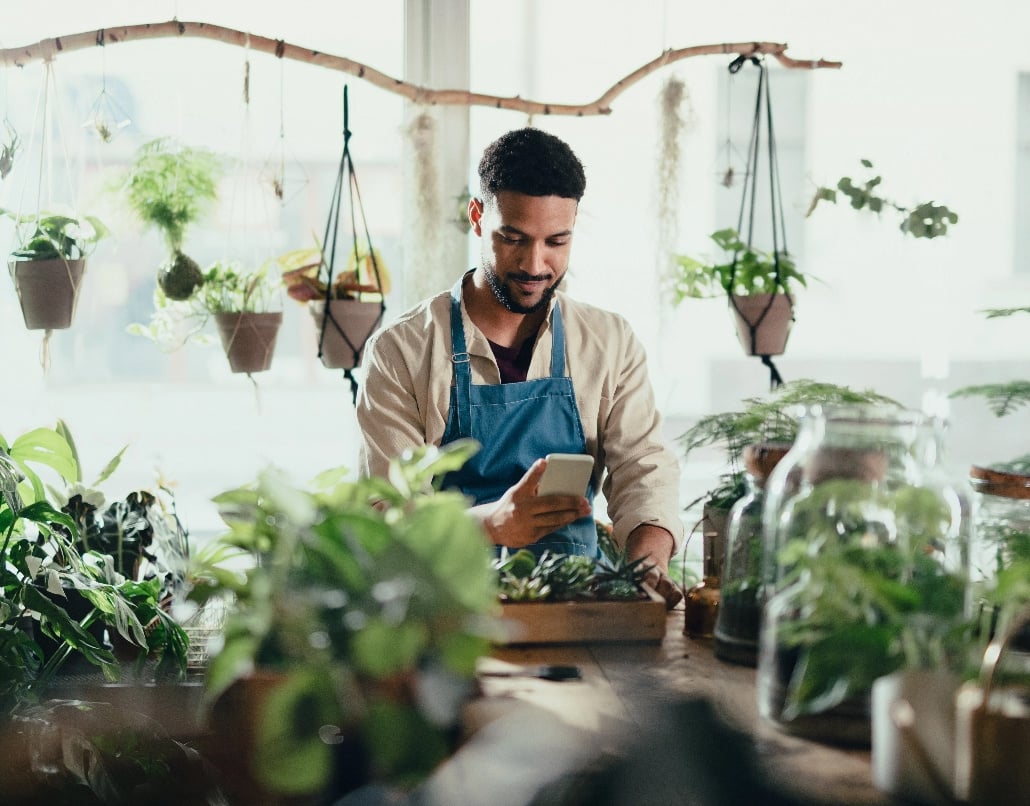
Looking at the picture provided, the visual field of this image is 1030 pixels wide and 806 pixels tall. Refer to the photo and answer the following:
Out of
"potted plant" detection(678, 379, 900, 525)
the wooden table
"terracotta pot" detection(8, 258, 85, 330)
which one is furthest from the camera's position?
"terracotta pot" detection(8, 258, 85, 330)

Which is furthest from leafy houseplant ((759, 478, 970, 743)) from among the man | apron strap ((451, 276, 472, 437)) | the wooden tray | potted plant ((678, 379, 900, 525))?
apron strap ((451, 276, 472, 437))

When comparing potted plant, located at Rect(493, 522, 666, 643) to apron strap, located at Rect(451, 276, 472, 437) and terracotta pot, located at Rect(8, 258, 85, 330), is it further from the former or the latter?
terracotta pot, located at Rect(8, 258, 85, 330)

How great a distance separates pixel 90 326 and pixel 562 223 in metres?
1.43

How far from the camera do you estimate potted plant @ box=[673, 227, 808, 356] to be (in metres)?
3.07

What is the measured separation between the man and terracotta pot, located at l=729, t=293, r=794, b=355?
1.56 feet

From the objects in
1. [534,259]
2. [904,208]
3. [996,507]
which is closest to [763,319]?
[904,208]

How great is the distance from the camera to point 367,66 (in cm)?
298

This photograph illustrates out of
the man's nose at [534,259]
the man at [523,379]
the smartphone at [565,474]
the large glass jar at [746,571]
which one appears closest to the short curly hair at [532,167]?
the man at [523,379]

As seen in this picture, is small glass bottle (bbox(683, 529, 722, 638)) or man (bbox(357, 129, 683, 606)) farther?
man (bbox(357, 129, 683, 606))

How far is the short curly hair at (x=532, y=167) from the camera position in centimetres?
257

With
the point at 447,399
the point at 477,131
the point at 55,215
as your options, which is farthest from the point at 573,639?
the point at 477,131

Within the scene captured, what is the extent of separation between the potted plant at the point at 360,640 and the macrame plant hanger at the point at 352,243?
6.57ft

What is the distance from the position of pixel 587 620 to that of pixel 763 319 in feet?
5.60

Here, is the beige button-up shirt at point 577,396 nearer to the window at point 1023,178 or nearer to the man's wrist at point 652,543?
the man's wrist at point 652,543
